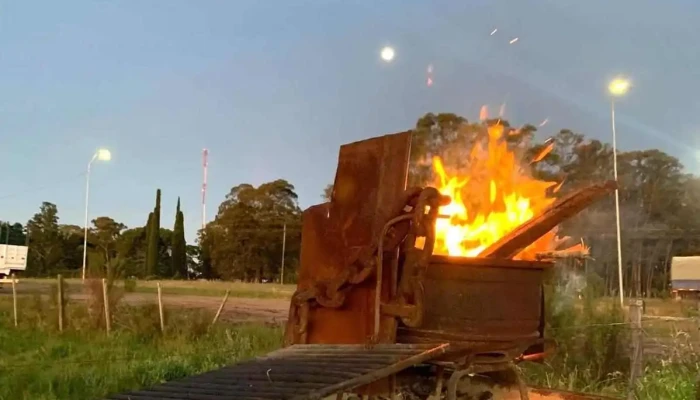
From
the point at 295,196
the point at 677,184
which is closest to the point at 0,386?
the point at 677,184

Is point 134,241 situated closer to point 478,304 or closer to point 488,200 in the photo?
point 488,200

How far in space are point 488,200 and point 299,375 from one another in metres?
2.12

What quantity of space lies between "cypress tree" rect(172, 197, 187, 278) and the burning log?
1892 inches

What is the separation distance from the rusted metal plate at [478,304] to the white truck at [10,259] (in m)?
26.6

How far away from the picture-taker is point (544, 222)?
4.33 meters

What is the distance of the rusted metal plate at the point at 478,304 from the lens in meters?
3.75

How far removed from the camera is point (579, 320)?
27.4ft

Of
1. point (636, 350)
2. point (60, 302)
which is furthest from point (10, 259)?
point (636, 350)

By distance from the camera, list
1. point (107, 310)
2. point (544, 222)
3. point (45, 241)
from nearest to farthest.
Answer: point (544, 222), point (107, 310), point (45, 241)

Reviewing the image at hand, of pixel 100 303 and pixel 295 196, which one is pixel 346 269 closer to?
pixel 100 303

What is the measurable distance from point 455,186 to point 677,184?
28.3 m

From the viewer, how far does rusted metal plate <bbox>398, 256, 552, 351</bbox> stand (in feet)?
12.3

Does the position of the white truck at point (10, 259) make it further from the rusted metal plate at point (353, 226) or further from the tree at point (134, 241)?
the rusted metal plate at point (353, 226)

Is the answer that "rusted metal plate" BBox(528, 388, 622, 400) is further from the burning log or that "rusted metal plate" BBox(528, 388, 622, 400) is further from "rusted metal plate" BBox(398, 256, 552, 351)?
the burning log
